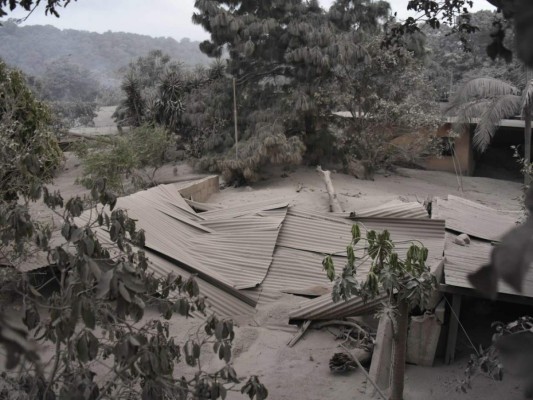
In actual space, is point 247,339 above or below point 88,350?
below

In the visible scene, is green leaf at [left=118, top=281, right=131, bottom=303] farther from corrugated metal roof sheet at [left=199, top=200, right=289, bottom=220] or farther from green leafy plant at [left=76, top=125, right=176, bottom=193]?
green leafy plant at [left=76, top=125, right=176, bottom=193]

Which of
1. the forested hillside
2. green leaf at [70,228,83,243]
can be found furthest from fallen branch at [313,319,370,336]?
the forested hillside

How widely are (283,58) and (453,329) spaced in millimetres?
12860

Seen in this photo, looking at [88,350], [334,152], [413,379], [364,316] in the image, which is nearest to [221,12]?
[334,152]

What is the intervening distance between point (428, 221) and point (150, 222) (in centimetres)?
436

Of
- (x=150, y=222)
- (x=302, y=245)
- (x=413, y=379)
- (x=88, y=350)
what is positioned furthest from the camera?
(x=302, y=245)

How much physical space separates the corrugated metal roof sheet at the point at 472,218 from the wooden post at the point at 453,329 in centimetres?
210

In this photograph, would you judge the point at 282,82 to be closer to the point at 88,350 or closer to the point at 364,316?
the point at 364,316

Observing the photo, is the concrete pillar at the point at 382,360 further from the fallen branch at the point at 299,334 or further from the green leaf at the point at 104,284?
the green leaf at the point at 104,284

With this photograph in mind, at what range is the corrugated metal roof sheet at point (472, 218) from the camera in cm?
845

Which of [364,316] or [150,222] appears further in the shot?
[150,222]

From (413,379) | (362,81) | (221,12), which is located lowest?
(413,379)

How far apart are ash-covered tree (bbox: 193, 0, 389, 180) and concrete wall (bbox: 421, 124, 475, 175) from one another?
4.55 meters

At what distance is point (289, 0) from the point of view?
57.8ft
